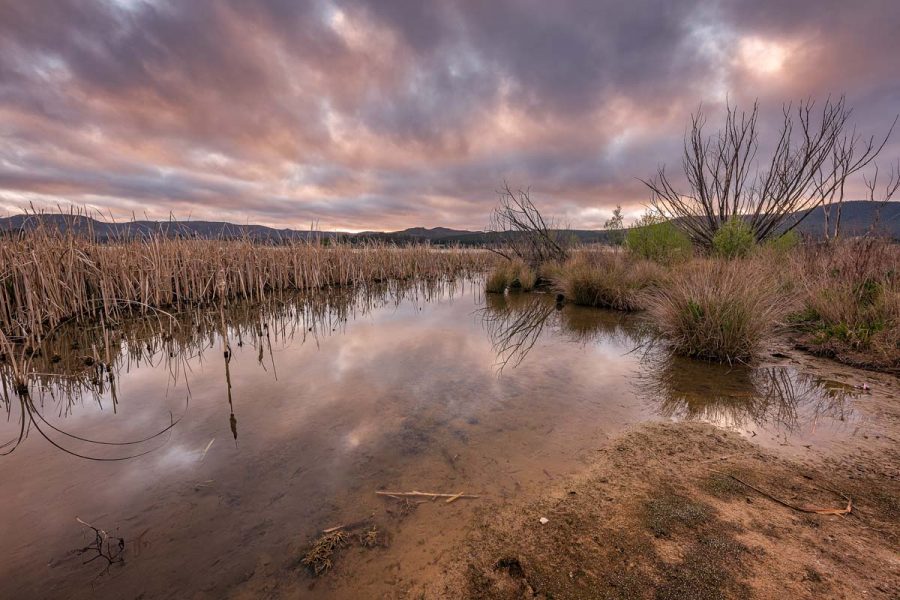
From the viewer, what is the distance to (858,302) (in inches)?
183

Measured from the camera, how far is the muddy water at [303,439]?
4.63ft

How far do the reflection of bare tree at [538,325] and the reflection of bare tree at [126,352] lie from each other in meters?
2.90

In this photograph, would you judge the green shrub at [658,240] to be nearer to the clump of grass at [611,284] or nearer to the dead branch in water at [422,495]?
the clump of grass at [611,284]

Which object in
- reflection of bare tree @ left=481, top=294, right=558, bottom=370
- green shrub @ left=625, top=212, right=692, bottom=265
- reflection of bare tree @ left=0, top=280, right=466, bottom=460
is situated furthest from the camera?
green shrub @ left=625, top=212, right=692, bottom=265

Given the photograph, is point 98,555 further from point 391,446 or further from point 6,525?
point 391,446

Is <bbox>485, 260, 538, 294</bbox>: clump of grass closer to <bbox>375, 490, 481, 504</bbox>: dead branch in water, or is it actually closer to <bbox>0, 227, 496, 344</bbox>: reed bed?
<bbox>0, 227, 496, 344</bbox>: reed bed

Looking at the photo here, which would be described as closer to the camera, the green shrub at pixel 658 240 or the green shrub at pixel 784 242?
the green shrub at pixel 784 242

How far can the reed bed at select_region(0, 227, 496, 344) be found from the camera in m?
5.17

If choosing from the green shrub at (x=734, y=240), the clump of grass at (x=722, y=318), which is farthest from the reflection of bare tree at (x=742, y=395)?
the green shrub at (x=734, y=240)

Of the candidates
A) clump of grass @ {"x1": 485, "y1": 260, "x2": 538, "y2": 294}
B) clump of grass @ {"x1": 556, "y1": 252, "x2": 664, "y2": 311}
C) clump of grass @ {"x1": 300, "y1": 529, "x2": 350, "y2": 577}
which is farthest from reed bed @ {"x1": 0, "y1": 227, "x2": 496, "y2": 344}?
clump of grass @ {"x1": 556, "y1": 252, "x2": 664, "y2": 311}

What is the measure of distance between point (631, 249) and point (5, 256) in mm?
15514

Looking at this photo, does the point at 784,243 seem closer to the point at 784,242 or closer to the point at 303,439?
the point at 784,242

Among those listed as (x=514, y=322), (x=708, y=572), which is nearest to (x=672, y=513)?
(x=708, y=572)

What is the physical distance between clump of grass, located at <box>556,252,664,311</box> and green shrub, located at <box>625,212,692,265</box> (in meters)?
1.60
